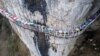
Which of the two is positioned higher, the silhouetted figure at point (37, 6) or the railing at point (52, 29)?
the silhouetted figure at point (37, 6)

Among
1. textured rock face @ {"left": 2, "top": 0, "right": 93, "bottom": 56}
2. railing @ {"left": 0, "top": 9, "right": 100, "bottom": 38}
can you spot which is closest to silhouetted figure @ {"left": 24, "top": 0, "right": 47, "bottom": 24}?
textured rock face @ {"left": 2, "top": 0, "right": 93, "bottom": 56}

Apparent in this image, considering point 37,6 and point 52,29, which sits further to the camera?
point 52,29

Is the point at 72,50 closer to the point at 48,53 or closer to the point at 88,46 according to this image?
the point at 88,46

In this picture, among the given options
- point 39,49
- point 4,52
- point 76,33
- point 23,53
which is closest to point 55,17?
point 76,33

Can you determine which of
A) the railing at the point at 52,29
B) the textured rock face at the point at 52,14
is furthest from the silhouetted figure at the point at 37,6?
the railing at the point at 52,29

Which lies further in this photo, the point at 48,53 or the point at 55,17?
the point at 48,53

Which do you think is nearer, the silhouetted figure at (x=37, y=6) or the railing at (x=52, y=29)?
the silhouetted figure at (x=37, y=6)

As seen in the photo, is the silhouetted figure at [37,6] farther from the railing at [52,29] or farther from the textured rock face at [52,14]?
the railing at [52,29]

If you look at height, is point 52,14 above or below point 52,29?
above

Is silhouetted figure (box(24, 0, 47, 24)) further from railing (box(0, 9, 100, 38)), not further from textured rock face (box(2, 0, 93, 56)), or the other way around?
→ railing (box(0, 9, 100, 38))
